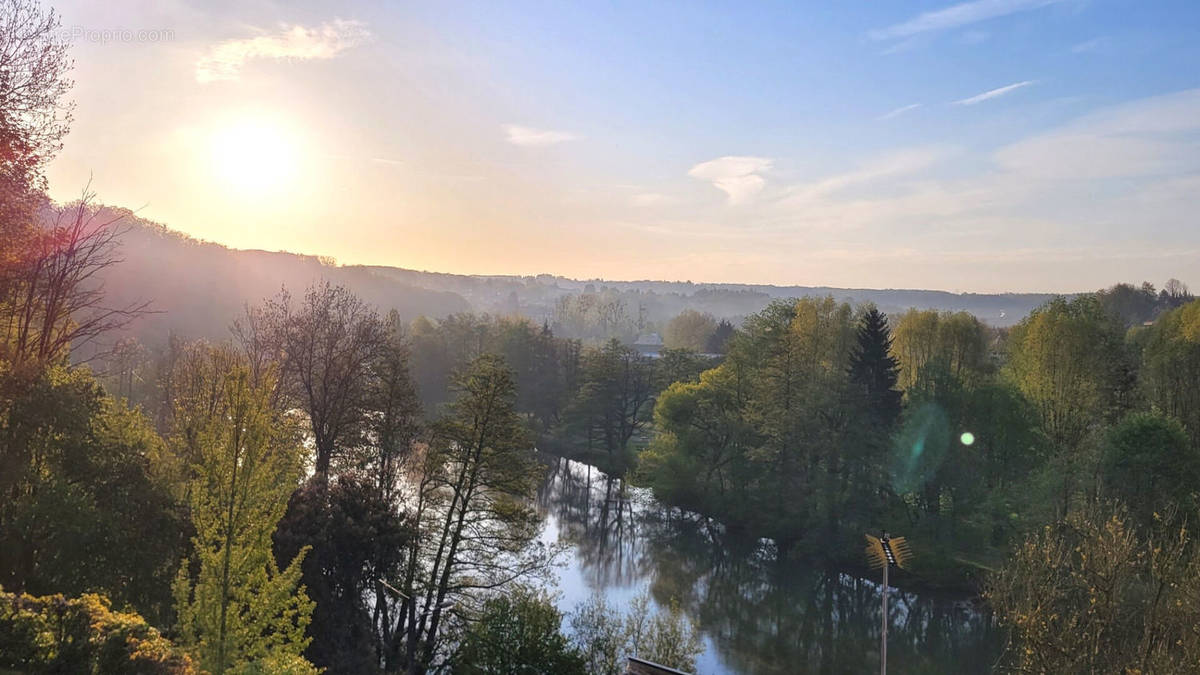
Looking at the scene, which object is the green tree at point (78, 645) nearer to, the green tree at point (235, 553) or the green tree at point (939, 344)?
the green tree at point (235, 553)

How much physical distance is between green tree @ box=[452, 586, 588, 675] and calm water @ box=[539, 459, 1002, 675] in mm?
6941

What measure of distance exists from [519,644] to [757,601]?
14.2 metres

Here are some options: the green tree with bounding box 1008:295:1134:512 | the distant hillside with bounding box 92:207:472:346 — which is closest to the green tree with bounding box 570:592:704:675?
the green tree with bounding box 1008:295:1134:512

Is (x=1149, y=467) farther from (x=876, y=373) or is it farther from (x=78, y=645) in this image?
(x=78, y=645)

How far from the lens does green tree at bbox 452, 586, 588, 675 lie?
15.1m

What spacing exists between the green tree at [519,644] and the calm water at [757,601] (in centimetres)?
694

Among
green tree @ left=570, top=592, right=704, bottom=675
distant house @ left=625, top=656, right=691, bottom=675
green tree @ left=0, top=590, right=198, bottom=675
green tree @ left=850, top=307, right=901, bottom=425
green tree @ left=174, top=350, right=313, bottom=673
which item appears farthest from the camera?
green tree @ left=850, top=307, right=901, bottom=425

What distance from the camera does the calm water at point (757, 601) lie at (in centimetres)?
2258

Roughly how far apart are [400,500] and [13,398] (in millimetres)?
11587

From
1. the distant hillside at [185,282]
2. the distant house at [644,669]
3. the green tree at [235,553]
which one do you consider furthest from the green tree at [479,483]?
the distant hillside at [185,282]

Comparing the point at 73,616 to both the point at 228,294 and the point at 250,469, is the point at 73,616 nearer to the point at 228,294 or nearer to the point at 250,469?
the point at 250,469

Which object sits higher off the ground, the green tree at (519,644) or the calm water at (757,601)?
the green tree at (519,644)

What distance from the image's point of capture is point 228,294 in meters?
98.1

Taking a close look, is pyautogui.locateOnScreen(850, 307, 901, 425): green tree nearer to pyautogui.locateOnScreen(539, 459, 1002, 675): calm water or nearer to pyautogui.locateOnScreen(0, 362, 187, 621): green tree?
pyautogui.locateOnScreen(539, 459, 1002, 675): calm water
